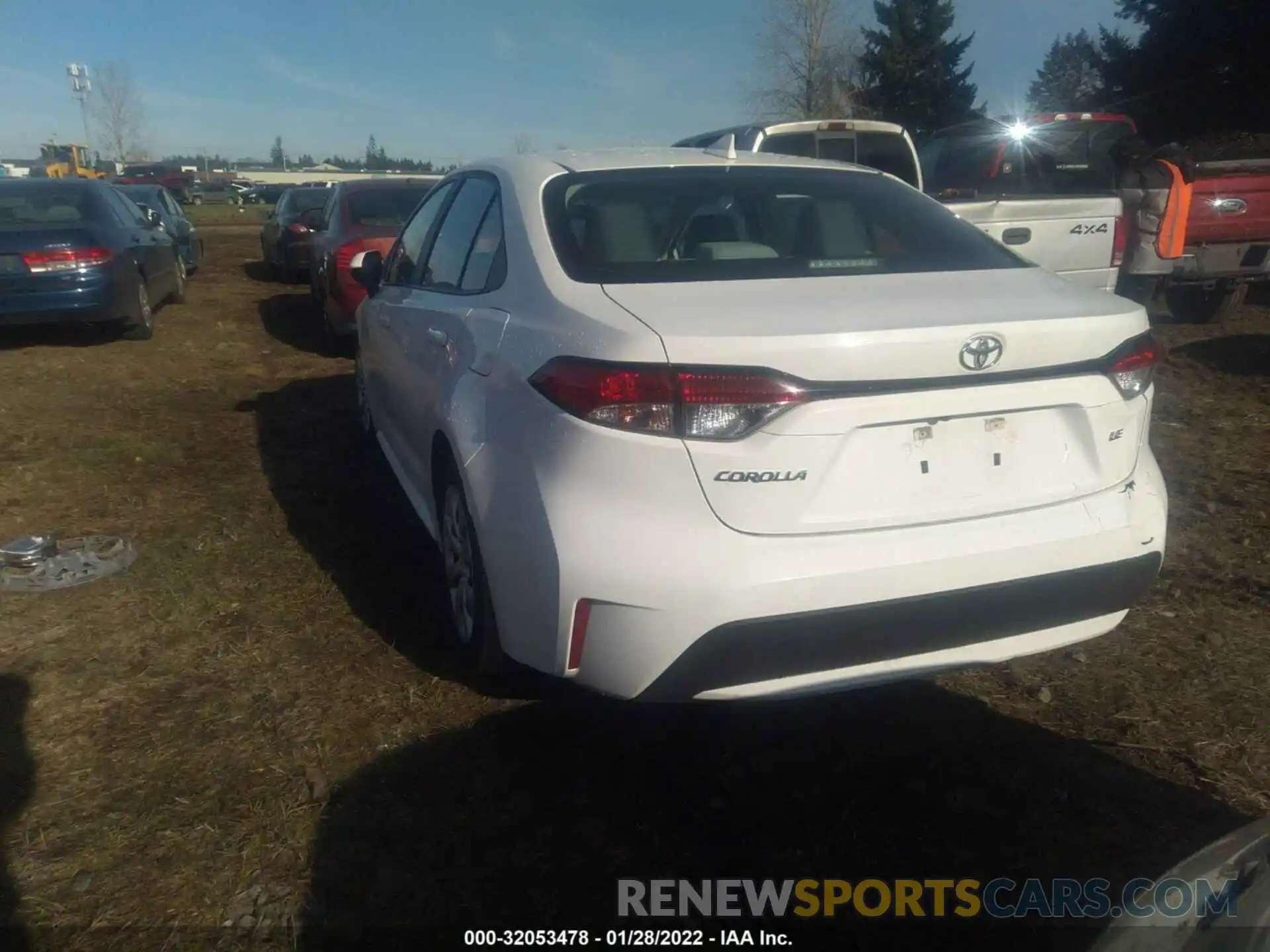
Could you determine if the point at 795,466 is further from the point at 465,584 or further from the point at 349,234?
the point at 349,234

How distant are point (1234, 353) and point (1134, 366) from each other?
614 cm

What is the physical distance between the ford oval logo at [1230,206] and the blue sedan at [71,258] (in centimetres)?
948

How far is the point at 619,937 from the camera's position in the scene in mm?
2193

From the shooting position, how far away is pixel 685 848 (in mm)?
2438

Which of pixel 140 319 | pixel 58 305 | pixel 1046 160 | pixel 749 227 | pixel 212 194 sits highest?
pixel 1046 160

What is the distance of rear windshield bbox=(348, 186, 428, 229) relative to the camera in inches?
352

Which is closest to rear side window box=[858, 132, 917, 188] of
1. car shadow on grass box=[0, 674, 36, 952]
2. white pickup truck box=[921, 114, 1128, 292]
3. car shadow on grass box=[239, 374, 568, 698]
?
white pickup truck box=[921, 114, 1128, 292]

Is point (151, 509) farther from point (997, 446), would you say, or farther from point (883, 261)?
point (997, 446)

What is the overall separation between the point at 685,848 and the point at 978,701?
1157 millimetres

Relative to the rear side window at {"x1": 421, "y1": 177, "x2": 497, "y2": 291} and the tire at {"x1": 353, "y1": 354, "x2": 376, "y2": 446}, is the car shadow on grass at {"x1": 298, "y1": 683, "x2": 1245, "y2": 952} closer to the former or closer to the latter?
the rear side window at {"x1": 421, "y1": 177, "x2": 497, "y2": 291}

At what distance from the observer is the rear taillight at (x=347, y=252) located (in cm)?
802

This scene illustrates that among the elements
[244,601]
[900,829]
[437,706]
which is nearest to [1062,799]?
[900,829]

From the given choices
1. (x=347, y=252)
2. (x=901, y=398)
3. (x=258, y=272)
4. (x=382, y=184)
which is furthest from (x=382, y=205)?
(x=258, y=272)

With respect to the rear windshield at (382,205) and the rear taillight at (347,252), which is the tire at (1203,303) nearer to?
the rear windshield at (382,205)
